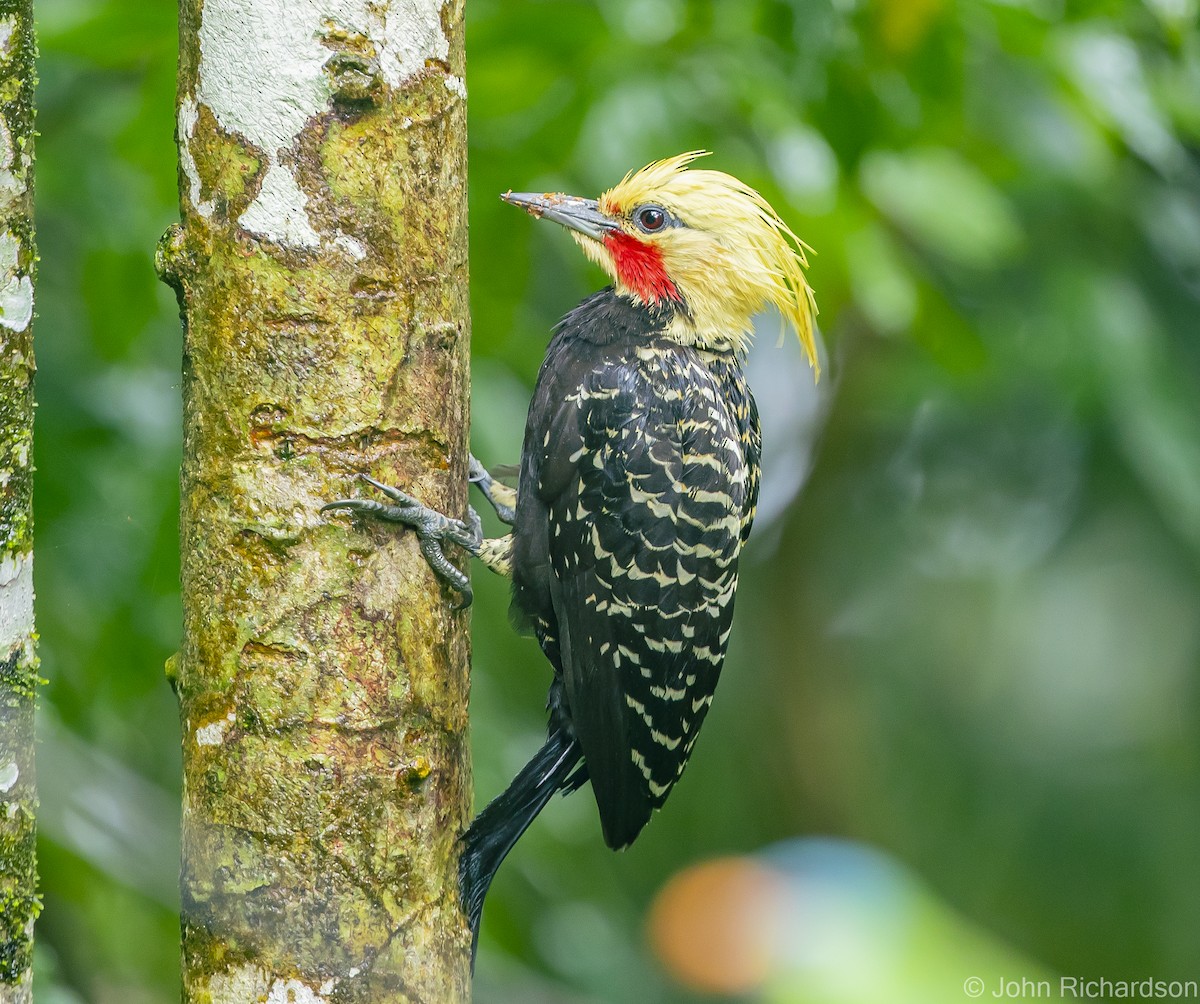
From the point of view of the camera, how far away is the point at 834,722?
7.64m

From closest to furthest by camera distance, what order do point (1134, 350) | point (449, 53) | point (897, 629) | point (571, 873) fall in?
point (449, 53)
point (1134, 350)
point (571, 873)
point (897, 629)

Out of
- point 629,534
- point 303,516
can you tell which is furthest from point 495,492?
point 303,516

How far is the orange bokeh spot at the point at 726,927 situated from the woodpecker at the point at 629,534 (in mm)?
1659

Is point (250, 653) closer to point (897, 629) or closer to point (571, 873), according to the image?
point (571, 873)

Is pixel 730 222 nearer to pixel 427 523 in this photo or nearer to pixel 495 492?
pixel 495 492

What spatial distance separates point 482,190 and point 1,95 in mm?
1655

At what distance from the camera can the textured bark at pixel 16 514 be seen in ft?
7.15

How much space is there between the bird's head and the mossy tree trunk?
1319 millimetres

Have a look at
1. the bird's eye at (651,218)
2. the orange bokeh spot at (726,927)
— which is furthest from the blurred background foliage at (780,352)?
the bird's eye at (651,218)

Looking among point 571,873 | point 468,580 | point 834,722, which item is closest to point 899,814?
point 834,722

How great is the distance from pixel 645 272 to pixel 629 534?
0.85m

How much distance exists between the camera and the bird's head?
370cm

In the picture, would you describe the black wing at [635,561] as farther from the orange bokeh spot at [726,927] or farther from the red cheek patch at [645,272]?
the orange bokeh spot at [726,927]

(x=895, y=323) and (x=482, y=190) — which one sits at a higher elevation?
(x=482, y=190)
